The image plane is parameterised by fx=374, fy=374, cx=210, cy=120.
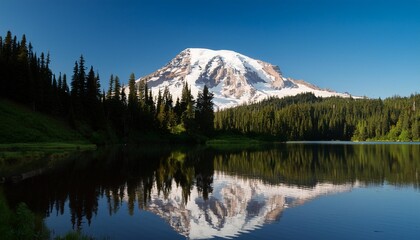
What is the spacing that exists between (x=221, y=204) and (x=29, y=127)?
7711 centimetres

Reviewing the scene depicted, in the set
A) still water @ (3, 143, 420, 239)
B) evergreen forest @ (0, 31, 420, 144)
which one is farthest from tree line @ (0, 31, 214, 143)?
still water @ (3, 143, 420, 239)

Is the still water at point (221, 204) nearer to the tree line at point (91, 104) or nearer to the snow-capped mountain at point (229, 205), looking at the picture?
the snow-capped mountain at point (229, 205)

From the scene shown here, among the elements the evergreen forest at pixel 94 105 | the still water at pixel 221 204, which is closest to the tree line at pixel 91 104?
the evergreen forest at pixel 94 105

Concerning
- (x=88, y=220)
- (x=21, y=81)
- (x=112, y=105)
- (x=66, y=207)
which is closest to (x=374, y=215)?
(x=88, y=220)

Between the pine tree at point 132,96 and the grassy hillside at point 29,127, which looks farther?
the pine tree at point 132,96

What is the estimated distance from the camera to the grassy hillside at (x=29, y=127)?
278ft

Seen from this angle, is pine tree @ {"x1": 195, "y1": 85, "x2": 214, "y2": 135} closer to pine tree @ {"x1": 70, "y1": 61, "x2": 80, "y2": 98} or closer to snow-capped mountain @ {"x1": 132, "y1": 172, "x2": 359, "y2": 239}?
pine tree @ {"x1": 70, "y1": 61, "x2": 80, "y2": 98}

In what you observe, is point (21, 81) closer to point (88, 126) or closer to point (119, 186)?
point (88, 126)

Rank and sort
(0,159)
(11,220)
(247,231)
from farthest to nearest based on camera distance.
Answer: (0,159)
(247,231)
(11,220)

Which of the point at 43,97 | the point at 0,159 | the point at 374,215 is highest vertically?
the point at 43,97

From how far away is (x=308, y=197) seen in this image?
33250mm

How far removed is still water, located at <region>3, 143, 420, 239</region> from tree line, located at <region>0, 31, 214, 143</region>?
6962 cm

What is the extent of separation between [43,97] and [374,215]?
10606 centimetres

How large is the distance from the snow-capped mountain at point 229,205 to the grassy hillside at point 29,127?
191ft
